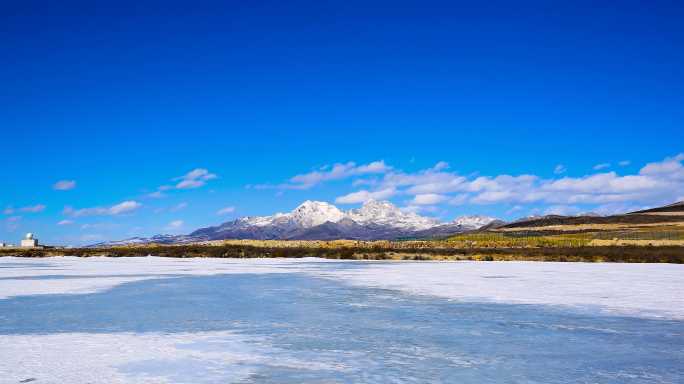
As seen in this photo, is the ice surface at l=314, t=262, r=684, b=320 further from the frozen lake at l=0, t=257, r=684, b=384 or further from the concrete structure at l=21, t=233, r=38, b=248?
the concrete structure at l=21, t=233, r=38, b=248

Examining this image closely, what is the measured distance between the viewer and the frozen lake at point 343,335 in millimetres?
6535

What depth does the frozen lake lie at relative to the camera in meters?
6.54

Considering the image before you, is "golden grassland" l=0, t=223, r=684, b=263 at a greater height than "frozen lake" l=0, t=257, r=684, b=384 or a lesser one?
greater

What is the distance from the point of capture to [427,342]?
8.43 meters

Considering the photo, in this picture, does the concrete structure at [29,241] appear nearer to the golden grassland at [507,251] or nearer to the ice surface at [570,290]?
the golden grassland at [507,251]

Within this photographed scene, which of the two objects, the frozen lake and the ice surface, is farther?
the ice surface

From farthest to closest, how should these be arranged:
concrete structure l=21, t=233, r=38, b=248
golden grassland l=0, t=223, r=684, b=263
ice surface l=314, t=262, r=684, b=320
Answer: concrete structure l=21, t=233, r=38, b=248 → golden grassland l=0, t=223, r=684, b=263 → ice surface l=314, t=262, r=684, b=320

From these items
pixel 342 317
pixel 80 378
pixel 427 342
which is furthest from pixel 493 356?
pixel 80 378

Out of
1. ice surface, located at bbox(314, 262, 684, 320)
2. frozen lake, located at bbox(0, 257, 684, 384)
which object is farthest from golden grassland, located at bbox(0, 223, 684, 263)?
frozen lake, located at bbox(0, 257, 684, 384)

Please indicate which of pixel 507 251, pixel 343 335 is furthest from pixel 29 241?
pixel 343 335

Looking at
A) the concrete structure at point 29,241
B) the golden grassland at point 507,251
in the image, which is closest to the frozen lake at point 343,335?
the golden grassland at point 507,251

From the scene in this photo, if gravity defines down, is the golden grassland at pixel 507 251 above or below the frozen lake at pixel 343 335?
above

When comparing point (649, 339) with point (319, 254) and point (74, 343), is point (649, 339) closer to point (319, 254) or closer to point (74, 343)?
point (74, 343)

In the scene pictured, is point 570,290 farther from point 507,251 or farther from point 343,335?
point 507,251
